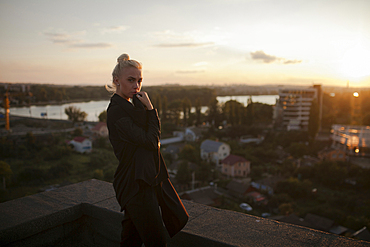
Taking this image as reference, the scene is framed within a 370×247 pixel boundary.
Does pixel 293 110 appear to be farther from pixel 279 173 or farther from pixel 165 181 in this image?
pixel 165 181


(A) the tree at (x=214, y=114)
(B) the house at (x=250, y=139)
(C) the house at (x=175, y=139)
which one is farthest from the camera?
(A) the tree at (x=214, y=114)

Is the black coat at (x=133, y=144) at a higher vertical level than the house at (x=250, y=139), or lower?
higher

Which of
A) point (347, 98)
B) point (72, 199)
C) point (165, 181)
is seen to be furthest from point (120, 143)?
point (347, 98)

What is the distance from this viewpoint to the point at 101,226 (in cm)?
149

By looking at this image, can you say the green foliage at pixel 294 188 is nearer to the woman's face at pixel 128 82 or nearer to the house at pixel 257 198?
the house at pixel 257 198

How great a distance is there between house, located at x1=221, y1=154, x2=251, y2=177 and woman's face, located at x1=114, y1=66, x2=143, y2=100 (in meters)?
15.6

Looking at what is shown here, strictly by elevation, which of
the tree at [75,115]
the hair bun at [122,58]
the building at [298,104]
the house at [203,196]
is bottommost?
the house at [203,196]

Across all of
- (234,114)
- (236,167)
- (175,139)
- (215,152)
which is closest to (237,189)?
(236,167)

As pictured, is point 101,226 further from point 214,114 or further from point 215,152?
point 214,114

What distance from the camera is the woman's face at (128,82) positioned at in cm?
99

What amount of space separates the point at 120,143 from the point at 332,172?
51.2 feet

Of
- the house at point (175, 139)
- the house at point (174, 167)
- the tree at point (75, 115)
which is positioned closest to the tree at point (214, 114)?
the house at point (175, 139)

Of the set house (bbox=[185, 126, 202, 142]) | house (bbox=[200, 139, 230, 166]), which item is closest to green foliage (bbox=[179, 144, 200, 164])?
house (bbox=[200, 139, 230, 166])

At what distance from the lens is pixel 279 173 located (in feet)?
52.0
